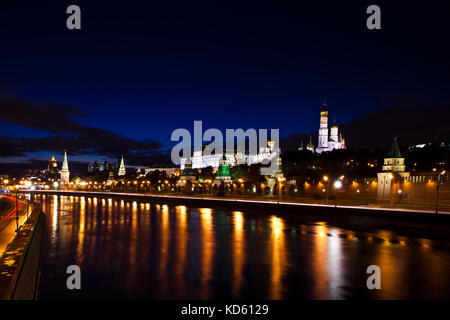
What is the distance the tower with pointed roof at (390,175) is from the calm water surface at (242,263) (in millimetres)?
18819

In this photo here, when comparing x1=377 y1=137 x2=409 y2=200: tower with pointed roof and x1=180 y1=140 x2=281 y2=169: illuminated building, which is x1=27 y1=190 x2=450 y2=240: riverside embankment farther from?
x1=180 y1=140 x2=281 y2=169: illuminated building

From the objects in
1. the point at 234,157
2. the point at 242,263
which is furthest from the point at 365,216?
the point at 234,157

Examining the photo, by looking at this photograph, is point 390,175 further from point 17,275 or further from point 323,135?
point 323,135

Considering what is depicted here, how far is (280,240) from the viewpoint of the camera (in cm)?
2139

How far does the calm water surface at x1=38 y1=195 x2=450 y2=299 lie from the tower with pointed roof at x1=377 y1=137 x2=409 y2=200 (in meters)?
18.8

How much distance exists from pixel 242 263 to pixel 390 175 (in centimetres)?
3180

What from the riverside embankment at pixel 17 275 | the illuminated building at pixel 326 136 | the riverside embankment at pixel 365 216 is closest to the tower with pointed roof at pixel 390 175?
the riverside embankment at pixel 365 216

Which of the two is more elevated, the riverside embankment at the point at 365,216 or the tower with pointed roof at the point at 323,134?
the tower with pointed roof at the point at 323,134

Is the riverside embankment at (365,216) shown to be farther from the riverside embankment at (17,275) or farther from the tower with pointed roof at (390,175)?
the riverside embankment at (17,275)

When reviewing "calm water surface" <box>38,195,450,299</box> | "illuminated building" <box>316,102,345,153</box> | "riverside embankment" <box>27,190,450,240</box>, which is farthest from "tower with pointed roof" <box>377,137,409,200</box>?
"illuminated building" <box>316,102,345,153</box>

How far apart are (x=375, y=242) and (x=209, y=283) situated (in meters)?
11.5

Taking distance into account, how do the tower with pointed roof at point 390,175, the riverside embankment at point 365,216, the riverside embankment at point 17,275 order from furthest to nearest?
the tower with pointed roof at point 390,175, the riverside embankment at point 365,216, the riverside embankment at point 17,275

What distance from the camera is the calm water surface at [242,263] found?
12211 mm
